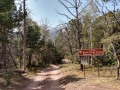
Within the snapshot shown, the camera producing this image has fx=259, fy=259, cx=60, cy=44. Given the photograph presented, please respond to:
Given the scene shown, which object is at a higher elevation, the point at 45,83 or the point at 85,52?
the point at 85,52

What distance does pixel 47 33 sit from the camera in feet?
256

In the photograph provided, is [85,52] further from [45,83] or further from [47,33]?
[47,33]

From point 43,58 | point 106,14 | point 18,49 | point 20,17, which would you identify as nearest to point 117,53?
point 106,14

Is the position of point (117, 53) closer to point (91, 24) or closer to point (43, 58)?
point (91, 24)

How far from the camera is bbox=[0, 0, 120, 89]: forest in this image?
23.2 m

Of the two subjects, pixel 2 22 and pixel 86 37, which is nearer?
pixel 2 22

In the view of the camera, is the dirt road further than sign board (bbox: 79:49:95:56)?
No

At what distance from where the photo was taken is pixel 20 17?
32.2 meters

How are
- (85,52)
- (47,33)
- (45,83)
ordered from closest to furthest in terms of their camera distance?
1. (85,52)
2. (45,83)
3. (47,33)

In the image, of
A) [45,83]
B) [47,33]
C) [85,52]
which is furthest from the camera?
[47,33]

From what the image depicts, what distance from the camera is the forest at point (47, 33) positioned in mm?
23219

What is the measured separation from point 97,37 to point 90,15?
18.2 feet

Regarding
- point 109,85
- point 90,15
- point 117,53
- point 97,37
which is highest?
point 90,15

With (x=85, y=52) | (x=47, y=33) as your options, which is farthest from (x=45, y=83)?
(x=47, y=33)
